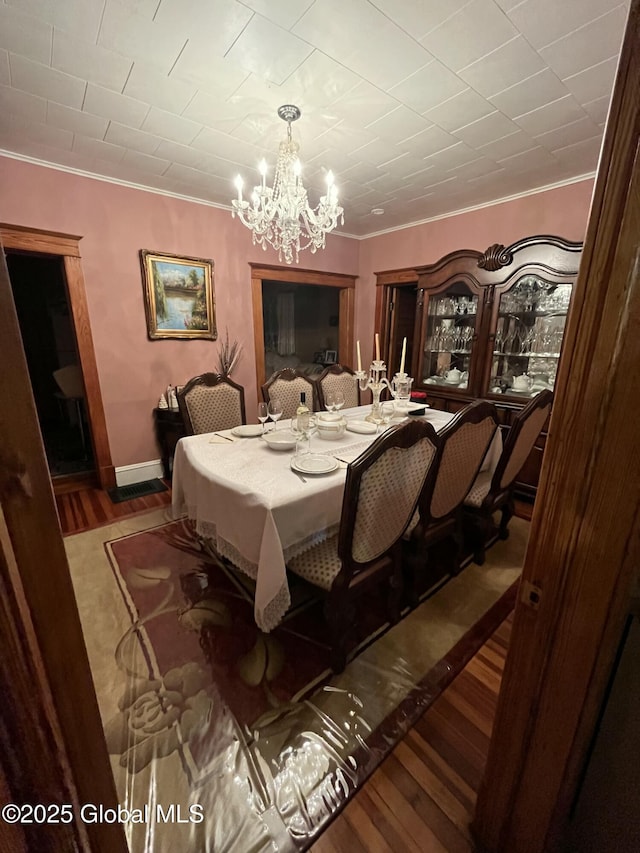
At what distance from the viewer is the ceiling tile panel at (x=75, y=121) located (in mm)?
1877

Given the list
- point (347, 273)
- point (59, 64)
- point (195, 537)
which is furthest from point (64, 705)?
point (347, 273)

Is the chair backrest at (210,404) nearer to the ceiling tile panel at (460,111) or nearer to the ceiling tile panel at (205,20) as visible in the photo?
the ceiling tile panel at (205,20)

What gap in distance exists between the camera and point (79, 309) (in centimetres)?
273

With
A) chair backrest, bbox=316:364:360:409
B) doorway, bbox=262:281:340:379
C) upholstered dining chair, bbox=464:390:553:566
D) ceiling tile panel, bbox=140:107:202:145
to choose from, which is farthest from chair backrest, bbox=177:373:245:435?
doorway, bbox=262:281:340:379

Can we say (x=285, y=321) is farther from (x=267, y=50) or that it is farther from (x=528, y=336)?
(x=267, y=50)

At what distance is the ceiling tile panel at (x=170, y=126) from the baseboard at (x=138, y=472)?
2.52 metres

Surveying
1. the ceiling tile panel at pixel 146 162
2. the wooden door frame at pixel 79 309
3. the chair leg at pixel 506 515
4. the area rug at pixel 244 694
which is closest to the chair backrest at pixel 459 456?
the area rug at pixel 244 694

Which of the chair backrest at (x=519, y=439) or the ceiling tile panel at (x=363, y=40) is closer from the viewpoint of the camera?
the ceiling tile panel at (x=363, y=40)

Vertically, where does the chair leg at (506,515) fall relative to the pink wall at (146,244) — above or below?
below

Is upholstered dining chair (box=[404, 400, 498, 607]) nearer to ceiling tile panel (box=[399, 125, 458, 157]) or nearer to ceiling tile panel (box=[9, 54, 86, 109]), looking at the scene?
ceiling tile panel (box=[399, 125, 458, 157])

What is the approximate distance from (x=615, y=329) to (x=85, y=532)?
9.78ft

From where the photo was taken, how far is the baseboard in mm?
3184

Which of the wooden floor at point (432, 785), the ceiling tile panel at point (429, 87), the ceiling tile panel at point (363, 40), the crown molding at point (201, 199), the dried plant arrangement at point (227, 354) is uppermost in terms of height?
the ceiling tile panel at point (429, 87)

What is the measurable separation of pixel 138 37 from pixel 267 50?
0.52 meters
